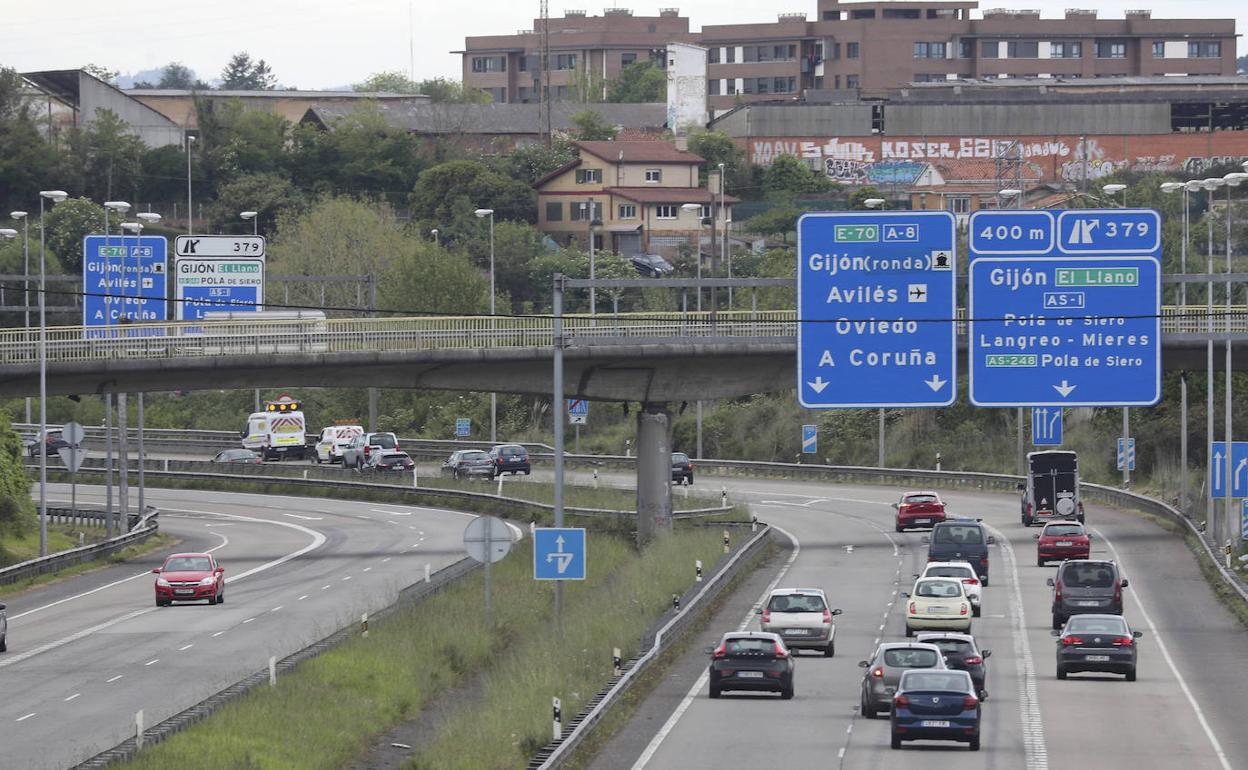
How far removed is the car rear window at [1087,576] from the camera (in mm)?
43531

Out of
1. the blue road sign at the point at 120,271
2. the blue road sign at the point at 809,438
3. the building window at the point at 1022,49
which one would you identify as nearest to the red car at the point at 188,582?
the blue road sign at the point at 120,271

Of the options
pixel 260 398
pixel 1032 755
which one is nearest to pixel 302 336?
pixel 1032 755

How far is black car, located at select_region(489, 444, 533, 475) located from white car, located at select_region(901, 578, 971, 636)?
47.4 m

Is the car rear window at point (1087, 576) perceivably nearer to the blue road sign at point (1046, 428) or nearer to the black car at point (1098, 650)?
the black car at point (1098, 650)

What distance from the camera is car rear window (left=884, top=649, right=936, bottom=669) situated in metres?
31.1

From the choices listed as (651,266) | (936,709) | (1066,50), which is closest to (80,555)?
(936,709)

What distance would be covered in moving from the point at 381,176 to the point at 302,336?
305 ft

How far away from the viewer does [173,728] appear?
2931cm

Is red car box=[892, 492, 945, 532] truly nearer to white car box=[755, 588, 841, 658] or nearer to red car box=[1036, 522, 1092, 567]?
red car box=[1036, 522, 1092, 567]

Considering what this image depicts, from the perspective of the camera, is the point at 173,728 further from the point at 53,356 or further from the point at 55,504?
the point at 55,504

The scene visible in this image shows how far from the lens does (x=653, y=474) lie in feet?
196

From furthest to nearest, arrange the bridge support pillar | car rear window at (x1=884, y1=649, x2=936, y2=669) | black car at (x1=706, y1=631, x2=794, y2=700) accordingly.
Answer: the bridge support pillar
black car at (x1=706, y1=631, x2=794, y2=700)
car rear window at (x1=884, y1=649, x2=936, y2=669)

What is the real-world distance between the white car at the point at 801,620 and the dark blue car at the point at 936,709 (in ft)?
33.9

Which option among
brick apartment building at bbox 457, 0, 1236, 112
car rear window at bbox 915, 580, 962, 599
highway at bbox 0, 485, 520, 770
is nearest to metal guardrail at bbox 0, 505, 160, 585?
highway at bbox 0, 485, 520, 770
